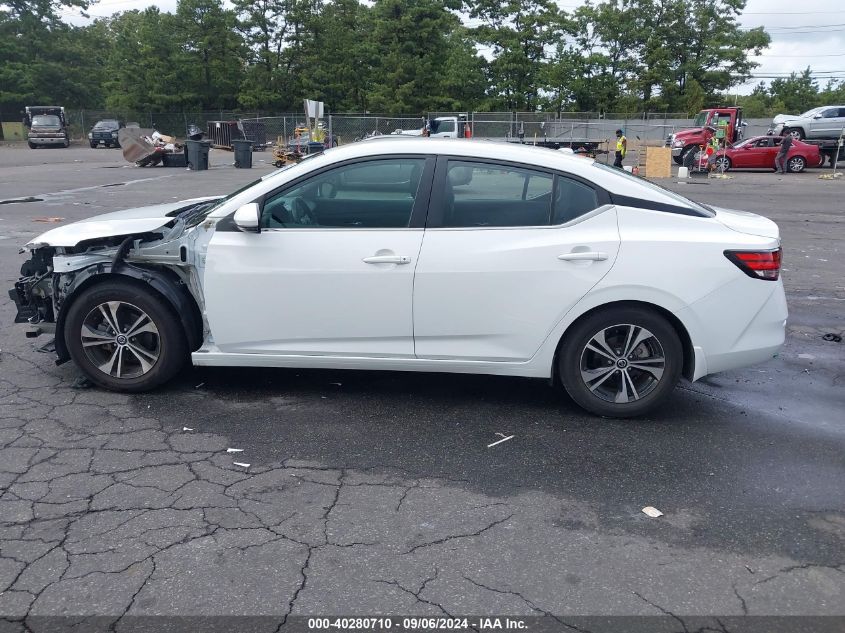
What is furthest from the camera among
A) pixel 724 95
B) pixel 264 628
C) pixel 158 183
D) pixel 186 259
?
pixel 724 95

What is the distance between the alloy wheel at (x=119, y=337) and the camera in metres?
4.77

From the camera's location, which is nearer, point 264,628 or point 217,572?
point 264,628

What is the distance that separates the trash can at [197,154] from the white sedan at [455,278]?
2362cm

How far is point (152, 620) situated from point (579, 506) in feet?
6.58

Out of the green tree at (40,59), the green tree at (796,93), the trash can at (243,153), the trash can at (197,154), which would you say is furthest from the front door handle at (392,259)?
the green tree at (796,93)

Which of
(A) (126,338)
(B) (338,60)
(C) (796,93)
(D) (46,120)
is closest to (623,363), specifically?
(A) (126,338)

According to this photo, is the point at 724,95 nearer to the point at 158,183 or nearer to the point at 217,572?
the point at 158,183

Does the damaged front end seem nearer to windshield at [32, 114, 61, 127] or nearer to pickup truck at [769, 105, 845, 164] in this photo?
pickup truck at [769, 105, 845, 164]

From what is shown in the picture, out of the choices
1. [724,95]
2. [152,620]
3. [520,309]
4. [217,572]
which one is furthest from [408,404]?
[724,95]

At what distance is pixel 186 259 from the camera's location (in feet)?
15.4

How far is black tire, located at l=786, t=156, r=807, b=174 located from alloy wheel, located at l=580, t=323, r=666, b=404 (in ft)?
92.2

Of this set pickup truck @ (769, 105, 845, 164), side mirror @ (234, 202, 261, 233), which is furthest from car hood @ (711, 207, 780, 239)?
pickup truck @ (769, 105, 845, 164)

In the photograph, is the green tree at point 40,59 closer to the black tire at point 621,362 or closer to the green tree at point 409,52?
the green tree at point 409,52

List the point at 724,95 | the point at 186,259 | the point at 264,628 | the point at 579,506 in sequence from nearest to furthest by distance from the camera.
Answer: the point at 264,628 → the point at 579,506 → the point at 186,259 → the point at 724,95
